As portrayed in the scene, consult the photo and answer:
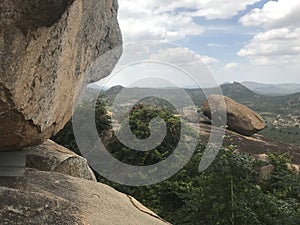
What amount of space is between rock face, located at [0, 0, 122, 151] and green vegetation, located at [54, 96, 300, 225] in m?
3.15

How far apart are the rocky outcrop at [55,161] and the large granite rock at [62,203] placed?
0.94m

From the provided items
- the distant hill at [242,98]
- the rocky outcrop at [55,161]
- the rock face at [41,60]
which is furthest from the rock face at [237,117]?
the rock face at [41,60]

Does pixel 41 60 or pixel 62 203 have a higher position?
pixel 41 60

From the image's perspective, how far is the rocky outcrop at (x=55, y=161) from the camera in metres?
7.70

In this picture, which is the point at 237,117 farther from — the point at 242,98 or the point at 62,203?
the point at 242,98

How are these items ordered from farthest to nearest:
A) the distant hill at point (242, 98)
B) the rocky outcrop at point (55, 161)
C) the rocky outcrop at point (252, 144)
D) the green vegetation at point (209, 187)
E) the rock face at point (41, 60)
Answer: the rocky outcrop at point (252, 144) < the distant hill at point (242, 98) < the rocky outcrop at point (55, 161) < the green vegetation at point (209, 187) < the rock face at point (41, 60)

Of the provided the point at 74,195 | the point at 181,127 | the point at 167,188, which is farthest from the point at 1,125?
the point at 181,127

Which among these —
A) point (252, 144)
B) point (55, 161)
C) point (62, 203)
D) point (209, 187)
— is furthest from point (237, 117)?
point (62, 203)

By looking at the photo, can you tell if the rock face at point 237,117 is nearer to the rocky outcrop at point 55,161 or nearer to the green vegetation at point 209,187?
the green vegetation at point 209,187

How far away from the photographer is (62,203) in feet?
17.9

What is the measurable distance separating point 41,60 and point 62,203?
6.45 ft

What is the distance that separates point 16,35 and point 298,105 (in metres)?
106

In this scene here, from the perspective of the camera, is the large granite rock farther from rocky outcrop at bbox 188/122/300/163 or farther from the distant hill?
rocky outcrop at bbox 188/122/300/163

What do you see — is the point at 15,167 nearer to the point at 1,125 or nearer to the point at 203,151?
the point at 1,125
